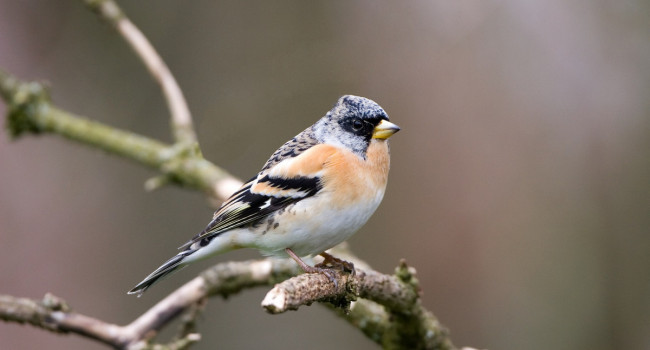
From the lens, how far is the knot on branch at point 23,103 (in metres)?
4.01

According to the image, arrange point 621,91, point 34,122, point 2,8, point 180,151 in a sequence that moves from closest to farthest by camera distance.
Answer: point 180,151 → point 34,122 → point 621,91 → point 2,8

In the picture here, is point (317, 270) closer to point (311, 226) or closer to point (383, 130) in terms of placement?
point (311, 226)

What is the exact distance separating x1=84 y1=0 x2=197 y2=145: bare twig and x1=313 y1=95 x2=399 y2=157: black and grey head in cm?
116

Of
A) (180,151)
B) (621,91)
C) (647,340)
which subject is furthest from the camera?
(621,91)

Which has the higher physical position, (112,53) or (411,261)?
(112,53)

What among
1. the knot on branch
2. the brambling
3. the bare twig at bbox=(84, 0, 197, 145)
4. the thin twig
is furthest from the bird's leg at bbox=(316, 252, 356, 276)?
the knot on branch

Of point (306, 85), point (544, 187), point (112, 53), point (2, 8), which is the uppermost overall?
point (2, 8)

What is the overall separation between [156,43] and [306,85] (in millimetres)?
1257

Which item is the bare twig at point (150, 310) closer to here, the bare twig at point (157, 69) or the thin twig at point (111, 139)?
the thin twig at point (111, 139)

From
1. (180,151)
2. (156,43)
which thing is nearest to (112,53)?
(156,43)

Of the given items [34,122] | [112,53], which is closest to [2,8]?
[112,53]

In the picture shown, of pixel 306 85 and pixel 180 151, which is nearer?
pixel 180 151

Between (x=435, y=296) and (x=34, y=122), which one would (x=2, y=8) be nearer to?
(x=34, y=122)

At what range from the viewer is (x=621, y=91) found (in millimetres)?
4777
